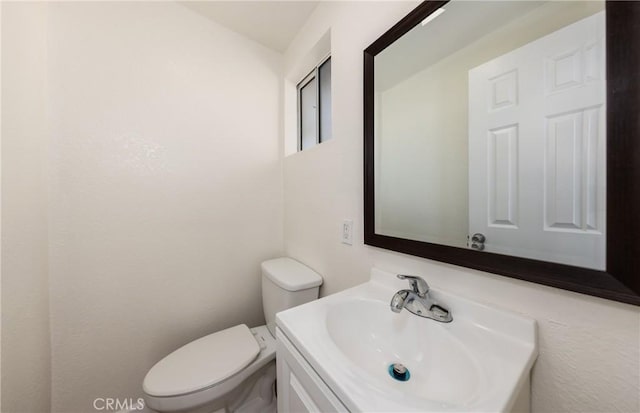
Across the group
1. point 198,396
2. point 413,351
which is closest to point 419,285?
point 413,351

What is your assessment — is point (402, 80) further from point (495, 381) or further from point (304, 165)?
point (495, 381)

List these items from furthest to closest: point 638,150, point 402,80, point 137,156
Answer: point 137,156, point 402,80, point 638,150

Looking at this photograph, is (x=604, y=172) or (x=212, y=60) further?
(x=212, y=60)

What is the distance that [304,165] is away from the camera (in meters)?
1.34

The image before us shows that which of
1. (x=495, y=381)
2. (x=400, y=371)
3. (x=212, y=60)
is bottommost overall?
(x=400, y=371)

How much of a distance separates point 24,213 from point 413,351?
59.0 inches


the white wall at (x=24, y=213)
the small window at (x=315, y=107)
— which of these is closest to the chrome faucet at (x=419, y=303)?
the small window at (x=315, y=107)

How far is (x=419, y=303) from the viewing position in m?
0.67

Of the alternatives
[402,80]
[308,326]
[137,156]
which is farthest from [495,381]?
[137,156]

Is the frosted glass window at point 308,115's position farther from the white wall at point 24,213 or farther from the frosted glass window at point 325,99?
the white wall at point 24,213

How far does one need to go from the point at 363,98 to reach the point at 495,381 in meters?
0.96

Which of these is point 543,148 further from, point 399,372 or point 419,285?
point 399,372

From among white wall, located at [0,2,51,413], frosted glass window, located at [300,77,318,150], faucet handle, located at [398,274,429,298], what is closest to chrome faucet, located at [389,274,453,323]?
faucet handle, located at [398,274,429,298]

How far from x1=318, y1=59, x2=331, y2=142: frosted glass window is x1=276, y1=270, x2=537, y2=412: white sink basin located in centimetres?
99
